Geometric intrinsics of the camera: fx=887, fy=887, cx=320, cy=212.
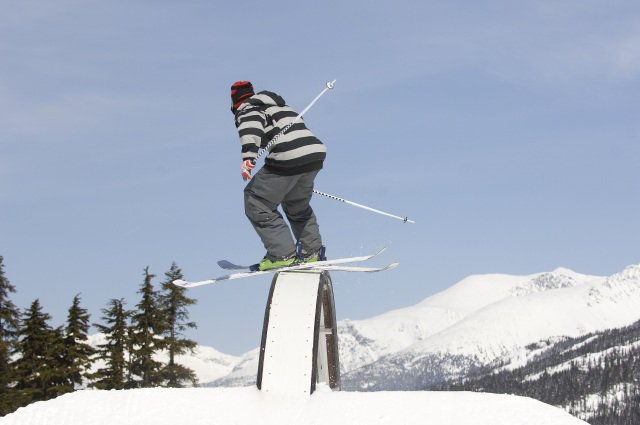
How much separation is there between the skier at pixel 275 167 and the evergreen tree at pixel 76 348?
3551cm

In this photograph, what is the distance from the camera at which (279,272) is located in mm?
A: 12758

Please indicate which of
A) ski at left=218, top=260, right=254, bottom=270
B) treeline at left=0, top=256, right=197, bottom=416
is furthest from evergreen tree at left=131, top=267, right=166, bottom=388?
ski at left=218, top=260, right=254, bottom=270

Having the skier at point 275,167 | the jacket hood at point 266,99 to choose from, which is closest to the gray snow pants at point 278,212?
the skier at point 275,167

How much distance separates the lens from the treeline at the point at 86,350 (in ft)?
143

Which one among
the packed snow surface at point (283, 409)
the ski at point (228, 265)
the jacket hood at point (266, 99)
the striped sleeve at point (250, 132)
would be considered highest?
the jacket hood at point (266, 99)

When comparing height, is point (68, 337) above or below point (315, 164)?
above

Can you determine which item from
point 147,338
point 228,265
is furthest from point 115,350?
point 228,265

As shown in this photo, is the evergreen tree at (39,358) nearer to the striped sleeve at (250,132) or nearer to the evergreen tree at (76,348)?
the evergreen tree at (76,348)

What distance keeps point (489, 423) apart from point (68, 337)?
134ft

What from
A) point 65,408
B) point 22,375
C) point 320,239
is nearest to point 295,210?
point 320,239

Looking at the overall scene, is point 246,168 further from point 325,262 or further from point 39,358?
point 39,358

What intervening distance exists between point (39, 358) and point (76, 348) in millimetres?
1924

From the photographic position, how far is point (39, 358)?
46188 millimetres

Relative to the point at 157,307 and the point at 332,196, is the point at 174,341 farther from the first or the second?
the point at 332,196
